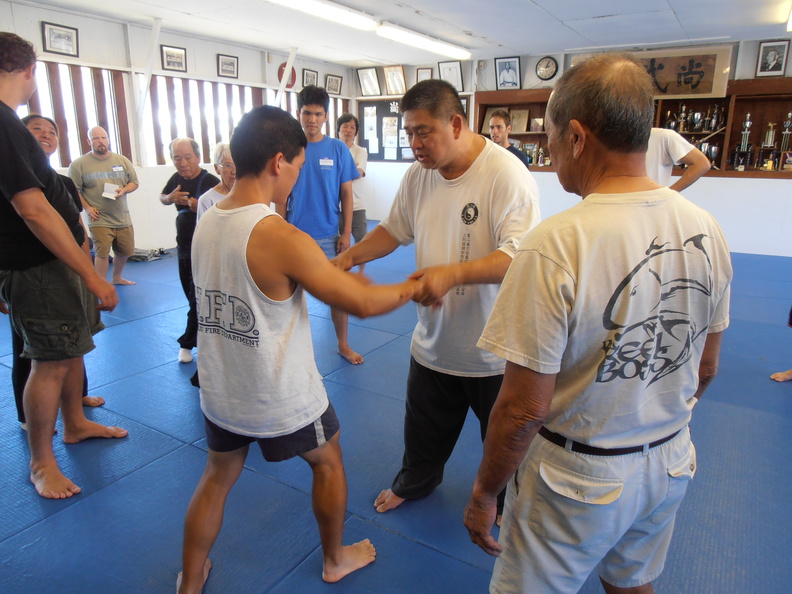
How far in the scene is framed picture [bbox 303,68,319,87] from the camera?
9.87 meters

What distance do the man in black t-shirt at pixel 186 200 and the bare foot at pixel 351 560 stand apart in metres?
2.22

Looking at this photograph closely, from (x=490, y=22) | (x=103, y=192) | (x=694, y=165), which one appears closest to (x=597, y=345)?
(x=694, y=165)

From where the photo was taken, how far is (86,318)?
97.3 inches

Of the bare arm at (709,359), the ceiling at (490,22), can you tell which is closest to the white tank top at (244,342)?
the bare arm at (709,359)

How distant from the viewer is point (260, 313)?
1.48 metres

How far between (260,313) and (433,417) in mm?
979

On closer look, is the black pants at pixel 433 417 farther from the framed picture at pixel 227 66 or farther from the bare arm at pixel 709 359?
the framed picture at pixel 227 66

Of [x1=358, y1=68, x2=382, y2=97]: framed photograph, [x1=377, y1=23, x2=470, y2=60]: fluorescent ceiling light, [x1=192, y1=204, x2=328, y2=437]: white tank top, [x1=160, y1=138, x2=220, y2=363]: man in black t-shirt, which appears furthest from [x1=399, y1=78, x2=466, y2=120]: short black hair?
[x1=358, y1=68, x2=382, y2=97]: framed photograph

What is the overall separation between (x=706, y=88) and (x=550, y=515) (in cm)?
898

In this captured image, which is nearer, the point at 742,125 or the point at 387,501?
the point at 387,501

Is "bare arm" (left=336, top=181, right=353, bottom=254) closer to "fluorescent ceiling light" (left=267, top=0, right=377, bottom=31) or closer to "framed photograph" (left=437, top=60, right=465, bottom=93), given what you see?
"fluorescent ceiling light" (left=267, top=0, right=377, bottom=31)

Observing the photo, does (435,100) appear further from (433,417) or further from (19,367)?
(19,367)

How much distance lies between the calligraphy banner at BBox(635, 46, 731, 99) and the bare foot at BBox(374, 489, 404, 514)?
26.5 feet

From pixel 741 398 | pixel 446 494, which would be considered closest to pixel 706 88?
pixel 741 398
